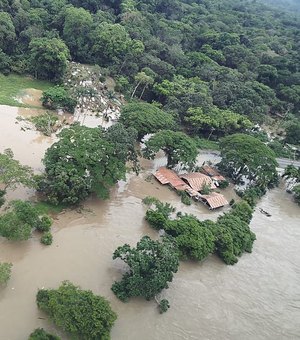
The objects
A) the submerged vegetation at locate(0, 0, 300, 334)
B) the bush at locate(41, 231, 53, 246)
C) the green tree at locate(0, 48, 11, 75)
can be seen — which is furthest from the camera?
the green tree at locate(0, 48, 11, 75)

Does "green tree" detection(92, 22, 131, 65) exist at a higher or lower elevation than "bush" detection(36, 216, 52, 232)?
higher

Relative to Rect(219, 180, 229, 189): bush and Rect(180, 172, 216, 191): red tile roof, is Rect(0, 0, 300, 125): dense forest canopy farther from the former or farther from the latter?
Rect(180, 172, 216, 191): red tile roof

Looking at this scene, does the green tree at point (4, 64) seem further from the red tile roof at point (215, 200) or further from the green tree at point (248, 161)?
the red tile roof at point (215, 200)

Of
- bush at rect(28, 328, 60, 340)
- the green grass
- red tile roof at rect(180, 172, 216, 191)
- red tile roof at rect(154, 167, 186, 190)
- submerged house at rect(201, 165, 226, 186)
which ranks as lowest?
the green grass

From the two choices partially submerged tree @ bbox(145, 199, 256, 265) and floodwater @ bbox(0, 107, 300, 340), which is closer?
floodwater @ bbox(0, 107, 300, 340)

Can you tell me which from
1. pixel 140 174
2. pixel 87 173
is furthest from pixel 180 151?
pixel 87 173

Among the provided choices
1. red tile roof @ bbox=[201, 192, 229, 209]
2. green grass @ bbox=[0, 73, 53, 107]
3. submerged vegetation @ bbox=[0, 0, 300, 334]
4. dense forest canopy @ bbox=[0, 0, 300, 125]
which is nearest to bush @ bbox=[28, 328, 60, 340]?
submerged vegetation @ bbox=[0, 0, 300, 334]
